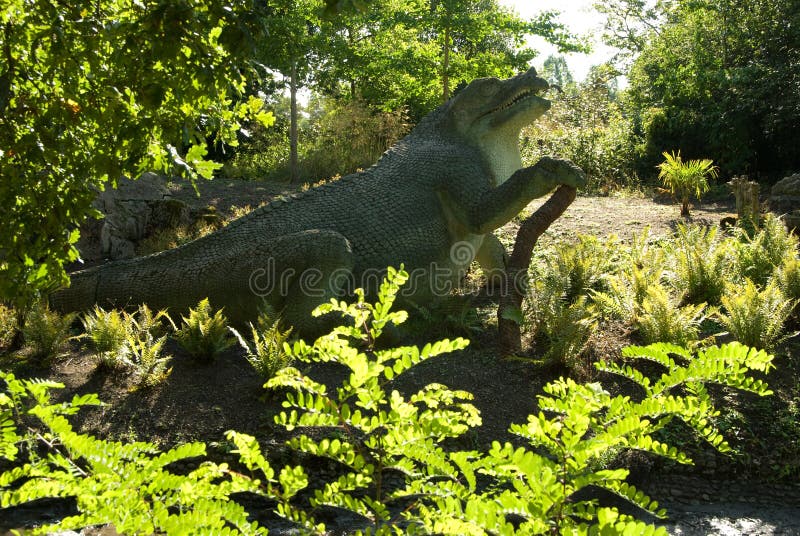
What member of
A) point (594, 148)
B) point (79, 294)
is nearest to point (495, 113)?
point (79, 294)

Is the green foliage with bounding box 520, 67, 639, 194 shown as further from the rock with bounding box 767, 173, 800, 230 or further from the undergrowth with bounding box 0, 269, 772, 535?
the undergrowth with bounding box 0, 269, 772, 535

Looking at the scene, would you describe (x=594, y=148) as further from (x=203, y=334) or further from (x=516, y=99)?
(x=203, y=334)

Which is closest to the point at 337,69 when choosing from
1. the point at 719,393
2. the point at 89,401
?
the point at 719,393

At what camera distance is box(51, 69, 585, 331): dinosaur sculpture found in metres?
5.43

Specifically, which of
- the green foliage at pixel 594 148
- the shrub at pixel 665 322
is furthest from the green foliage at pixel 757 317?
the green foliage at pixel 594 148

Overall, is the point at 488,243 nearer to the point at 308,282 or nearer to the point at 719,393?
the point at 308,282

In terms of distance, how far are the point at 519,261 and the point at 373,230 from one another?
128cm

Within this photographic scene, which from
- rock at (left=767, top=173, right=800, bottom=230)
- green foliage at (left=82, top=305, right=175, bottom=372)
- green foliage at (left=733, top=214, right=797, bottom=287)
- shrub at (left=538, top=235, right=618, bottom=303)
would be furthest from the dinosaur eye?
rock at (left=767, top=173, right=800, bottom=230)

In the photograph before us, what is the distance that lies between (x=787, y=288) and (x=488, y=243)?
8.96 ft

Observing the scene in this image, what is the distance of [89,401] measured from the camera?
8.46 feet

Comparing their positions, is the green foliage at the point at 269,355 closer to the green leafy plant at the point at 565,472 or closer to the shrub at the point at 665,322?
the green leafy plant at the point at 565,472

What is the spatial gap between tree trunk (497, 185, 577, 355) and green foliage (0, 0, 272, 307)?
263 centimetres

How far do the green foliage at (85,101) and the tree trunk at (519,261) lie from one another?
2.63 metres

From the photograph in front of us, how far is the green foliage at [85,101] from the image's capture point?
2.96 meters
